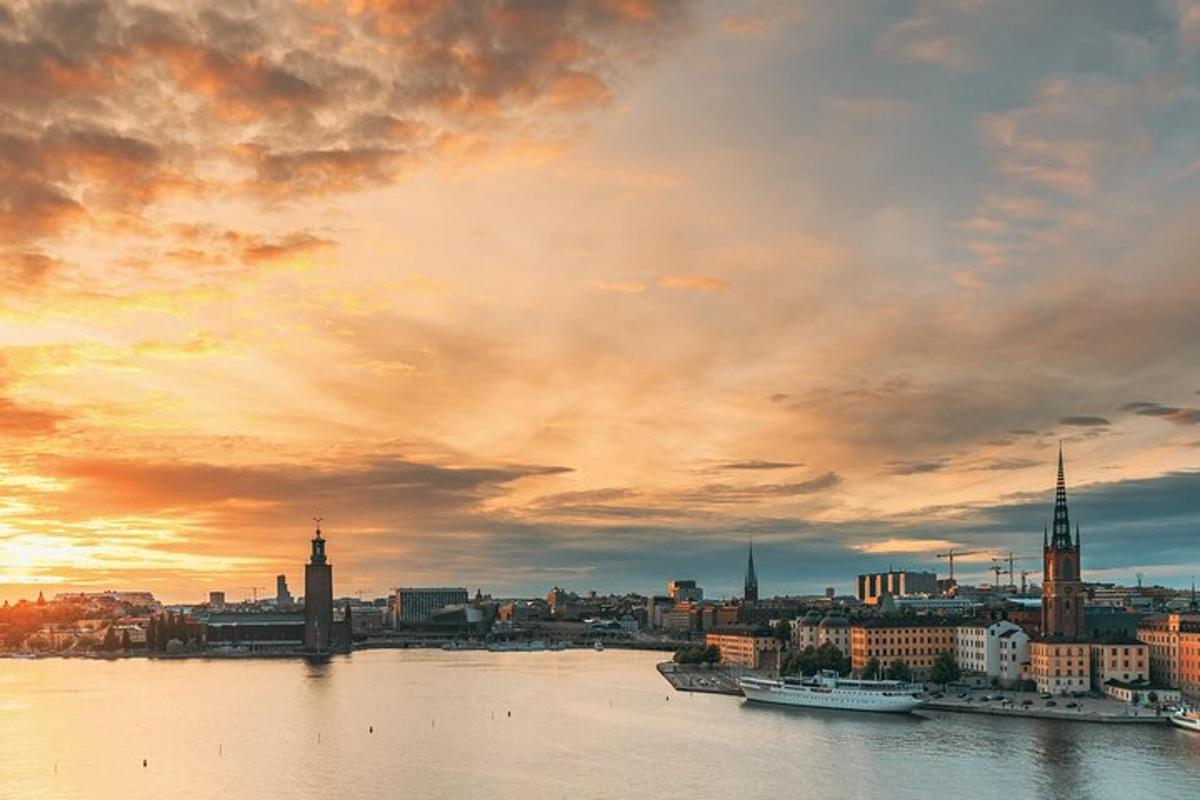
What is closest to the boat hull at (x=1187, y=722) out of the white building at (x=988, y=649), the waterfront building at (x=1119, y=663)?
the waterfront building at (x=1119, y=663)

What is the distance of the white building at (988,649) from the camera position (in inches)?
2840

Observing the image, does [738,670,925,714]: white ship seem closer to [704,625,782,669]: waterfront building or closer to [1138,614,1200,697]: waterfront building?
[1138,614,1200,697]: waterfront building

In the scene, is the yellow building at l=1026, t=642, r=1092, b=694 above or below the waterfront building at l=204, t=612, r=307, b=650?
above

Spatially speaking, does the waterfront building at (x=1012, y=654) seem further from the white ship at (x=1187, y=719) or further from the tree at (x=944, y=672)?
the white ship at (x=1187, y=719)

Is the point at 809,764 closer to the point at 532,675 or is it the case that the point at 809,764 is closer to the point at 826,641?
the point at 826,641

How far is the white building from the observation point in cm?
7212

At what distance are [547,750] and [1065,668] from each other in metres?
29.1

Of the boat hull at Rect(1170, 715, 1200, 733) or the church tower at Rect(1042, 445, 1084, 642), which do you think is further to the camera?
the church tower at Rect(1042, 445, 1084, 642)

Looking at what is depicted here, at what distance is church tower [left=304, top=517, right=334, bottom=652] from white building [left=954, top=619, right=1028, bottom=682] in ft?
283

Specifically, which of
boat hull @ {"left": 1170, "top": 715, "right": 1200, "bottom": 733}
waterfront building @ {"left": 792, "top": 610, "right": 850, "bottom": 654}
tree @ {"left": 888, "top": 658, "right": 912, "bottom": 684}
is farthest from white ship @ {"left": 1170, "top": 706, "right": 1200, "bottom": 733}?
waterfront building @ {"left": 792, "top": 610, "right": 850, "bottom": 654}

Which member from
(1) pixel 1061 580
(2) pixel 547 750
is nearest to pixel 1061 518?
(1) pixel 1061 580

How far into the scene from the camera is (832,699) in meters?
66.4

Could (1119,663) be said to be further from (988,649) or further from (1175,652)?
(988,649)

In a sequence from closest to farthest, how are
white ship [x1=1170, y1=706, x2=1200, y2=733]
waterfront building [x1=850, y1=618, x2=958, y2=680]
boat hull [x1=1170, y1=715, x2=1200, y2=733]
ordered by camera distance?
boat hull [x1=1170, y1=715, x2=1200, y2=733], white ship [x1=1170, y1=706, x2=1200, y2=733], waterfront building [x1=850, y1=618, x2=958, y2=680]
